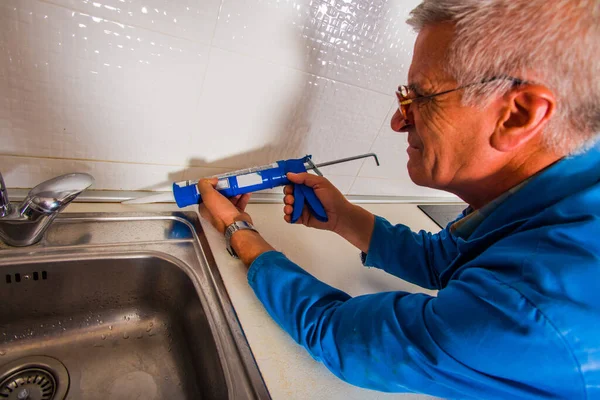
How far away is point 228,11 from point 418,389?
716 millimetres

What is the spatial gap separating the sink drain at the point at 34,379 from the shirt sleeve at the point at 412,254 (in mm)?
704

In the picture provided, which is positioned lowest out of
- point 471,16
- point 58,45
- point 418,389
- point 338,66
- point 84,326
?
point 84,326

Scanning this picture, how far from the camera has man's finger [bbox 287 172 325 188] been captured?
71 centimetres

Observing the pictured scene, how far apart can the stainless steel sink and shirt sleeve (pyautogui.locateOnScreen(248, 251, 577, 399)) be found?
0.46 ft

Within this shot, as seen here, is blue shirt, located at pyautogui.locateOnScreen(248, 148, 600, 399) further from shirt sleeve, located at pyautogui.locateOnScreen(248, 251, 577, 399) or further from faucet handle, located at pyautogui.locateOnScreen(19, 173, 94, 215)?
faucet handle, located at pyautogui.locateOnScreen(19, 173, 94, 215)

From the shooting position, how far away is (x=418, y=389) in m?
0.44

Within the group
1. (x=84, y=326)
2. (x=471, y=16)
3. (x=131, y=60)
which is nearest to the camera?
(x=471, y=16)

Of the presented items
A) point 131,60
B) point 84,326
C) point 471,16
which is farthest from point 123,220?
point 471,16

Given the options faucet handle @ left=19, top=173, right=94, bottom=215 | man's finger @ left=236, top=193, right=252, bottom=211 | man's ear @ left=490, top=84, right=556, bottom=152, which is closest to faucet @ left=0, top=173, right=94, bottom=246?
faucet handle @ left=19, top=173, right=94, bottom=215

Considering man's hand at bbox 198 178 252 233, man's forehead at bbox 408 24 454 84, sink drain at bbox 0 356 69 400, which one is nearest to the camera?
man's forehead at bbox 408 24 454 84

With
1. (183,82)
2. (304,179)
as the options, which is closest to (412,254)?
(304,179)

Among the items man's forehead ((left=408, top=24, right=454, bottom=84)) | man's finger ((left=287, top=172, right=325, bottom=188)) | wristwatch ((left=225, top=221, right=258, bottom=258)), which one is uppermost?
man's forehead ((left=408, top=24, right=454, bottom=84))

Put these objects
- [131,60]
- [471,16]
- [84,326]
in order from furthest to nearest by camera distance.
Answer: [84,326] < [131,60] < [471,16]

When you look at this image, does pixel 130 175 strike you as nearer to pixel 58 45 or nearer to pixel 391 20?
pixel 58 45
